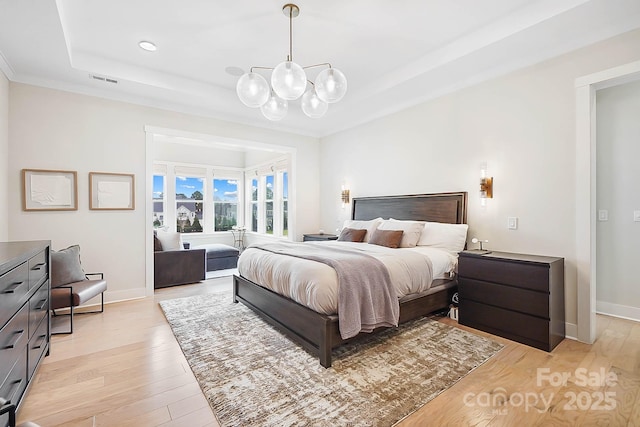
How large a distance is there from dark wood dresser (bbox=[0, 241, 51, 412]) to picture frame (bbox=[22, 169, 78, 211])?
1724mm

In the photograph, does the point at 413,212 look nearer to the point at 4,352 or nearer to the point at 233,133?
the point at 233,133

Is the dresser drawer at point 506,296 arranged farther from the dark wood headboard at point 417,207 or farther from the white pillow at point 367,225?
A: the white pillow at point 367,225

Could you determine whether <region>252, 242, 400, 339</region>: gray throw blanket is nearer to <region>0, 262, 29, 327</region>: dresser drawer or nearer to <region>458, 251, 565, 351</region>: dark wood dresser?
<region>458, 251, 565, 351</region>: dark wood dresser

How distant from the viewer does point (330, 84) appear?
253 cm

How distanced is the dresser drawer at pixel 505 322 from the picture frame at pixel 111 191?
4.42 m

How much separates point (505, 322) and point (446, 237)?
1.08m

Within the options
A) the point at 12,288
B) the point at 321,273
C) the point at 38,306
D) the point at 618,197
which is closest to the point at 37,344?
the point at 38,306

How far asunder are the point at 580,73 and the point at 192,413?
4168 mm

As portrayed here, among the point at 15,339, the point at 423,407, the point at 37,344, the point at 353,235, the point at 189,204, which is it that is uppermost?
the point at 189,204

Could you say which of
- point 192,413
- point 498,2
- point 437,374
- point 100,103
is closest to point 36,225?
point 100,103

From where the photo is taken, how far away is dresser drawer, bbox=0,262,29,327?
1430 mm

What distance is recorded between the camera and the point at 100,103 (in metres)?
3.91

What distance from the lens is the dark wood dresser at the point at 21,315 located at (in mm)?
1455

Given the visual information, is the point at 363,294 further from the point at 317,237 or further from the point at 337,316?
the point at 317,237
